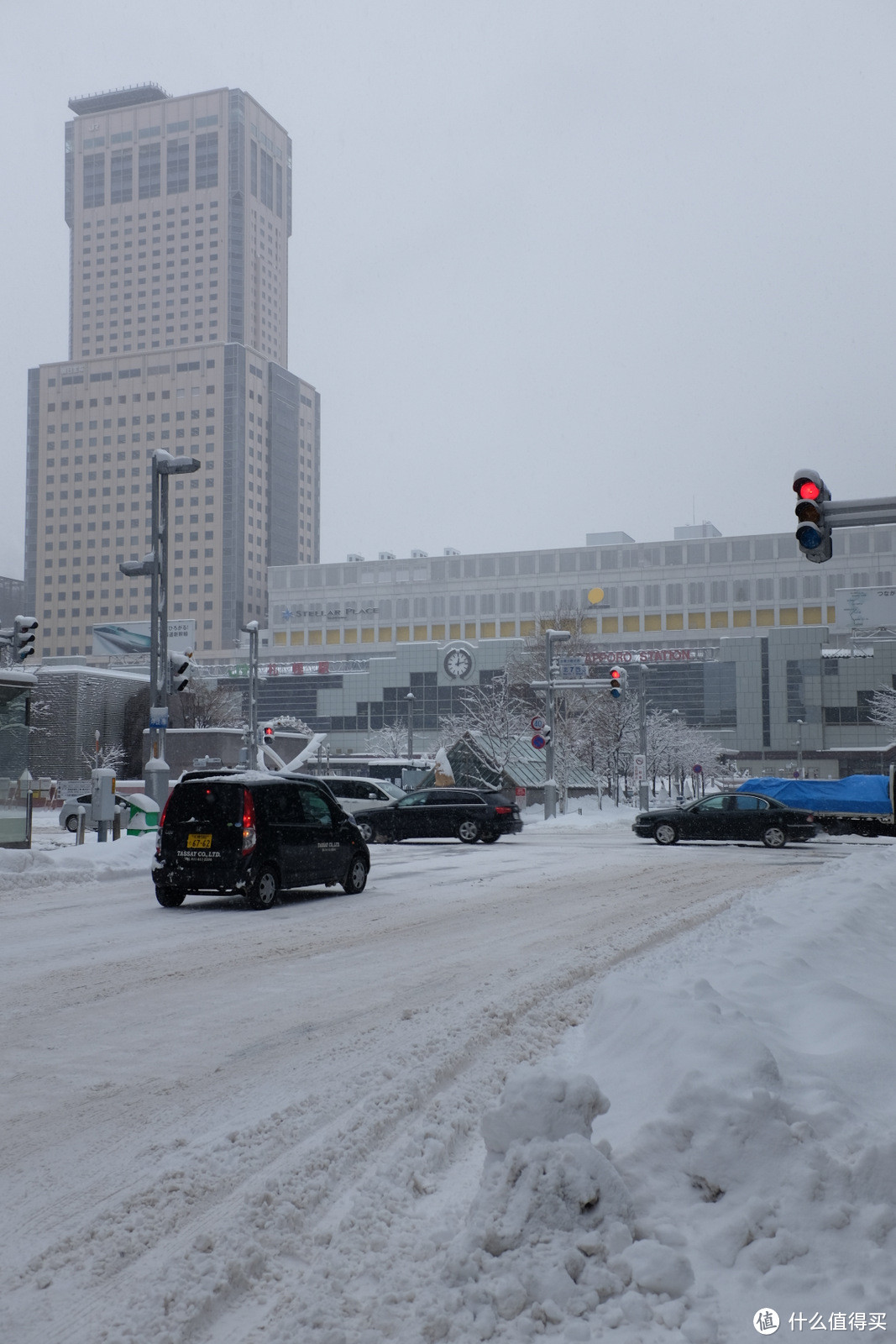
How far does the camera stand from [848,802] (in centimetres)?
3097

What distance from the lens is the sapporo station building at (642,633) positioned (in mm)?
111250

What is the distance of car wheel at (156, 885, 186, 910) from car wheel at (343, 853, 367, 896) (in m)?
2.39

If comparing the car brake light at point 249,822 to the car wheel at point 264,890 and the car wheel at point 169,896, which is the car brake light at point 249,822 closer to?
the car wheel at point 264,890

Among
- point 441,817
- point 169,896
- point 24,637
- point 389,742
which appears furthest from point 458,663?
point 169,896

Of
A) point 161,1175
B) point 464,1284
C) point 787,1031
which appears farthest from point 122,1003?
point 464,1284

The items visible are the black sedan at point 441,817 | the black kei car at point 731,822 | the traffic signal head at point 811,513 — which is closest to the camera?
the traffic signal head at point 811,513

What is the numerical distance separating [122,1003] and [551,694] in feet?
124

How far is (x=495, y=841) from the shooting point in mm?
29469

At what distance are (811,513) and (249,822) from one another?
8.12 m

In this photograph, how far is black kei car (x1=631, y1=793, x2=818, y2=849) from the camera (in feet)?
89.1

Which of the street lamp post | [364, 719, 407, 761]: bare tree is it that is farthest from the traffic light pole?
[364, 719, 407, 761]: bare tree

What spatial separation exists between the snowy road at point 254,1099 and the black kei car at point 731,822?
15419mm

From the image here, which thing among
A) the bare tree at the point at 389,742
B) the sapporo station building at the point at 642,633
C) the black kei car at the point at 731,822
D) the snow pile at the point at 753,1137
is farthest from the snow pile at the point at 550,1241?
the bare tree at the point at 389,742

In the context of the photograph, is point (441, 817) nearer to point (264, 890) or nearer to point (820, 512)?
point (264, 890)
